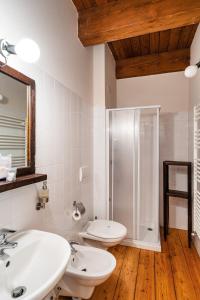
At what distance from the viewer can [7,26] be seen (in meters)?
1.11

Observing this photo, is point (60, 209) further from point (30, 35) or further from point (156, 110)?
point (156, 110)

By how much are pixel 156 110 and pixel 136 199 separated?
1.22 m

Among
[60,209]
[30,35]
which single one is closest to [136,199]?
[60,209]

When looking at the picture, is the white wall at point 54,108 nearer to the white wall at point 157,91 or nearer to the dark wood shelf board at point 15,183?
the dark wood shelf board at point 15,183

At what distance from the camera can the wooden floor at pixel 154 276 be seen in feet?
5.51

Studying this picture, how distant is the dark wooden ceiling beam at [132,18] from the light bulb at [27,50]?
4.13 feet

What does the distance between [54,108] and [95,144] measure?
3.51 ft

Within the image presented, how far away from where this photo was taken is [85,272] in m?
1.35

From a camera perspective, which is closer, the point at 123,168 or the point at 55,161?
the point at 55,161

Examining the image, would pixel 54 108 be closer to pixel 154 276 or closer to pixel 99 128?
pixel 99 128

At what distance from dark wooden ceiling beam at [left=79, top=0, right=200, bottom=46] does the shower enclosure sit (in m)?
0.88

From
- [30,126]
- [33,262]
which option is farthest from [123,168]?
[33,262]

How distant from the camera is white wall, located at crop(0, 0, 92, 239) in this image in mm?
1191

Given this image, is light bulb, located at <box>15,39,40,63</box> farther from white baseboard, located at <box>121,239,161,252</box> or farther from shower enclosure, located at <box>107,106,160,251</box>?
white baseboard, located at <box>121,239,161,252</box>
